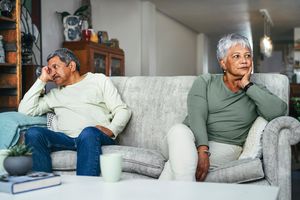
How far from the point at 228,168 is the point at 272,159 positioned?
0.22m

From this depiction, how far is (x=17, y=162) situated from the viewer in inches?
59.8

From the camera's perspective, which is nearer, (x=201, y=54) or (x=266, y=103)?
(x=266, y=103)

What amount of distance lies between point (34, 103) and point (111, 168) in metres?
1.26

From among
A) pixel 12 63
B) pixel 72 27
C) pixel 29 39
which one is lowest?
pixel 12 63

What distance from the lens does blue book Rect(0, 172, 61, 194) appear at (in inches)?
55.8

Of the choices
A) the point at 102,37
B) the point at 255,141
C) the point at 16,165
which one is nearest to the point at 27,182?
the point at 16,165

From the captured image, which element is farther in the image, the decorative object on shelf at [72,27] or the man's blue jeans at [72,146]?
the decorative object on shelf at [72,27]

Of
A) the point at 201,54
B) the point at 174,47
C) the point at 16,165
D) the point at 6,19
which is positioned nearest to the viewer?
the point at 16,165

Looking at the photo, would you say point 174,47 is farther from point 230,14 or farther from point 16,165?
point 16,165

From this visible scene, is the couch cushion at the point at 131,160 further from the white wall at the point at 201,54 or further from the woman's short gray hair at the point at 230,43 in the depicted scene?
the white wall at the point at 201,54

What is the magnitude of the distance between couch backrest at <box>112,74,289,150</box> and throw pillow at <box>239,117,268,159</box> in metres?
0.50

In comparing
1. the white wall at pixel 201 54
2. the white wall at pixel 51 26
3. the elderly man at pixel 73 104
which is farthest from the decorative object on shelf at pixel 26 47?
the white wall at pixel 201 54

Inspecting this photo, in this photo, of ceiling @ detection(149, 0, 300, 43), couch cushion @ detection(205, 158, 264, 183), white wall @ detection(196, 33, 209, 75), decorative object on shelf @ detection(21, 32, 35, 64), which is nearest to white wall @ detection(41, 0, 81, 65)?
decorative object on shelf @ detection(21, 32, 35, 64)

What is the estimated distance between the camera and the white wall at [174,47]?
25.8 ft
